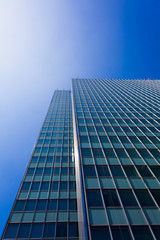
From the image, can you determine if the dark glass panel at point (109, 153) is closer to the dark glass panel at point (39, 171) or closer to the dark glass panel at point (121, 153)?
the dark glass panel at point (121, 153)

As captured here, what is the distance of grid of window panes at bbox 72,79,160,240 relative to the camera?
1020cm

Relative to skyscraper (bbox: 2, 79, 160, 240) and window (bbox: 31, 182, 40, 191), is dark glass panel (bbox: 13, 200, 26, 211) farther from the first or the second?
window (bbox: 31, 182, 40, 191)

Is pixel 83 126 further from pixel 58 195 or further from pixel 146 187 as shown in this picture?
pixel 146 187

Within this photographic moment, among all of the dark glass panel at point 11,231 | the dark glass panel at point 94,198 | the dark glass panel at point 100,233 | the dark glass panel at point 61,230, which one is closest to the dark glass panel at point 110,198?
the dark glass panel at point 94,198

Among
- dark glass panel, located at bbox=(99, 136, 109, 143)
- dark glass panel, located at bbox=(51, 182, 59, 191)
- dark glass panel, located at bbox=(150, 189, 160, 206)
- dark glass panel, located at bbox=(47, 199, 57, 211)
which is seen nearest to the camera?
dark glass panel, located at bbox=(150, 189, 160, 206)

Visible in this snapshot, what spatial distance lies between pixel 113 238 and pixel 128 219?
1.95 metres

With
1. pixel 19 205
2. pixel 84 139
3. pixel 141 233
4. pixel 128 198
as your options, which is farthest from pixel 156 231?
pixel 19 205

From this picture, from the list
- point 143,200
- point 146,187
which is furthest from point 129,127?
point 143,200

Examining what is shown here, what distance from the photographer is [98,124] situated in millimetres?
27516

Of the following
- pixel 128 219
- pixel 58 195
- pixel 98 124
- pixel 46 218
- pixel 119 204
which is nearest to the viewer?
pixel 128 219

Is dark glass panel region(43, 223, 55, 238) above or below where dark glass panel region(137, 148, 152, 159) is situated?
below

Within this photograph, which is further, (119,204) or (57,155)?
(57,155)

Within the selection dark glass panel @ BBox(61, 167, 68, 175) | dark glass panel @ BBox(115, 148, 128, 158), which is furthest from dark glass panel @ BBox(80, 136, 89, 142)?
dark glass panel @ BBox(61, 167, 68, 175)

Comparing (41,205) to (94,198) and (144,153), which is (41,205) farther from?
(144,153)
